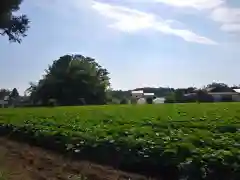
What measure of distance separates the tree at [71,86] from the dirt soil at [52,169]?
7239 cm

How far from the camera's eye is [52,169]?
1027 cm

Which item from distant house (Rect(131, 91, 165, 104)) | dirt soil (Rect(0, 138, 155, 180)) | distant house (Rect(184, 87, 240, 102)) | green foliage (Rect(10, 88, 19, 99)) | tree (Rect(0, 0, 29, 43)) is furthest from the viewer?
green foliage (Rect(10, 88, 19, 99))

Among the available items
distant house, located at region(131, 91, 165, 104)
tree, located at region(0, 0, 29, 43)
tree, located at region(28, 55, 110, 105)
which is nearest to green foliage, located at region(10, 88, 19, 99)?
tree, located at region(28, 55, 110, 105)

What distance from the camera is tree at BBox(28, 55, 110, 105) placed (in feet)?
280

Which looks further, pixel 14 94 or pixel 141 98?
pixel 14 94

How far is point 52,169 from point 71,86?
76.2 metres

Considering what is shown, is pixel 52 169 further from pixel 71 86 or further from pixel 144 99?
pixel 144 99

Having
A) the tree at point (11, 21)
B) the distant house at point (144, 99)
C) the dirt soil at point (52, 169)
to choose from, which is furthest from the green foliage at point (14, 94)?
the dirt soil at point (52, 169)

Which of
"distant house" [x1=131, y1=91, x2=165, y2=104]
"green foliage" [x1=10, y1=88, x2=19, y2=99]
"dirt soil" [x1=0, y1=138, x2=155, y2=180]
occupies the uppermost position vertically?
"green foliage" [x1=10, y1=88, x2=19, y2=99]

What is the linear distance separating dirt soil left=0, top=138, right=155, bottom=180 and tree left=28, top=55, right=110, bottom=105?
72389 mm

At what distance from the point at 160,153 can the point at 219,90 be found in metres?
111

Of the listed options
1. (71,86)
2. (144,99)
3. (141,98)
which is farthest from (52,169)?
(141,98)

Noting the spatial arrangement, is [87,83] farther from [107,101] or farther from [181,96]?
[181,96]

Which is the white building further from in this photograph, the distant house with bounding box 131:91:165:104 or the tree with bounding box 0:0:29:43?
the tree with bounding box 0:0:29:43
